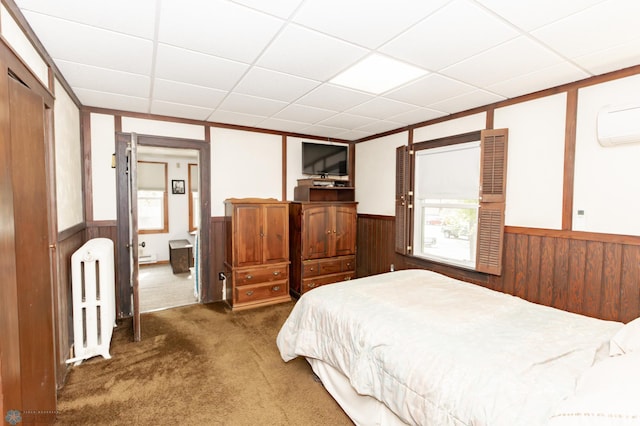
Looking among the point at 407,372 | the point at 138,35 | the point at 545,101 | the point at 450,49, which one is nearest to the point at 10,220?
the point at 138,35

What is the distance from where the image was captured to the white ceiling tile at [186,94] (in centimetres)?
276

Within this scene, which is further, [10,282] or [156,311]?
[156,311]

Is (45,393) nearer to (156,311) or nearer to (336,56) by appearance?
(156,311)

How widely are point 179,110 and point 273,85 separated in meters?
1.47

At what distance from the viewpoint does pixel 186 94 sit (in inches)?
118

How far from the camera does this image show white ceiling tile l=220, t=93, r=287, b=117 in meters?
3.11

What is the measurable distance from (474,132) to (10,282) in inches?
155

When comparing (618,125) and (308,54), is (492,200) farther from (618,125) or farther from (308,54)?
(308,54)

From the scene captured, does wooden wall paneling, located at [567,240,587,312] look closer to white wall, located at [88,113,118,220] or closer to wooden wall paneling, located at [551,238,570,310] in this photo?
wooden wall paneling, located at [551,238,570,310]

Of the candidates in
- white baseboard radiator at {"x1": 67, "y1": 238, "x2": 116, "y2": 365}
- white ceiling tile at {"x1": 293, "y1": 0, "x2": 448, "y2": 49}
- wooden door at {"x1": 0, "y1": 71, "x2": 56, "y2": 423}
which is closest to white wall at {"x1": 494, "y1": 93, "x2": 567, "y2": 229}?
white ceiling tile at {"x1": 293, "y1": 0, "x2": 448, "y2": 49}

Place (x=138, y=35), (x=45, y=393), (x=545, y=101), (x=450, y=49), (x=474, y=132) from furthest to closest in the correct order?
(x=474, y=132) → (x=545, y=101) → (x=450, y=49) → (x=138, y=35) → (x=45, y=393)

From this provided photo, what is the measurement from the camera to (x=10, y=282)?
139 centimetres

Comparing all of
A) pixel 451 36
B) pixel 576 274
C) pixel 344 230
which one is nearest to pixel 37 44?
pixel 451 36

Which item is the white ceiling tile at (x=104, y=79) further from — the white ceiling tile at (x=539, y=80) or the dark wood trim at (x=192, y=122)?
the white ceiling tile at (x=539, y=80)
